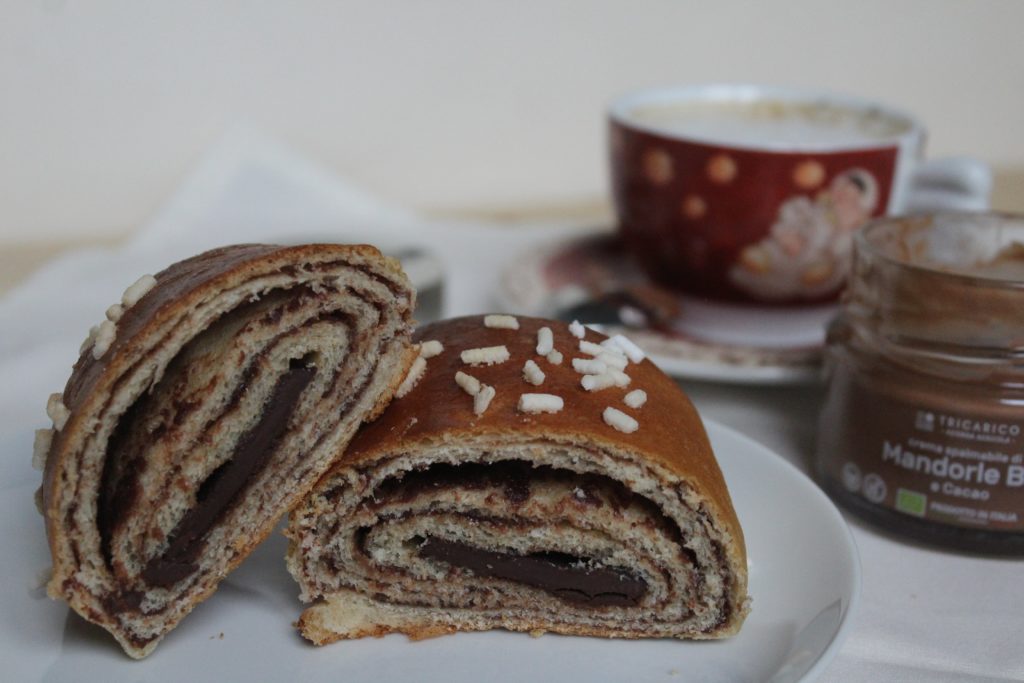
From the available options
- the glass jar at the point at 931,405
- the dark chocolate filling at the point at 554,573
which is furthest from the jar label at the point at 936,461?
the dark chocolate filling at the point at 554,573

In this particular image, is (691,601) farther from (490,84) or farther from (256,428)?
(490,84)

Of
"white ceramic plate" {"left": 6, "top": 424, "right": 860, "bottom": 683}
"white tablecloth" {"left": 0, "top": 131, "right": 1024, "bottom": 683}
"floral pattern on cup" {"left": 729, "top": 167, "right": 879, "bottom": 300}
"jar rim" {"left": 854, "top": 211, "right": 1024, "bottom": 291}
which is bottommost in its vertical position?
"white tablecloth" {"left": 0, "top": 131, "right": 1024, "bottom": 683}

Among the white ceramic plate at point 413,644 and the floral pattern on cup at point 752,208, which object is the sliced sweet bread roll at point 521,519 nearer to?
the white ceramic plate at point 413,644

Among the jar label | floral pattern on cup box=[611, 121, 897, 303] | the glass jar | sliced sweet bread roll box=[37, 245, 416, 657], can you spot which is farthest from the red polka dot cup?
sliced sweet bread roll box=[37, 245, 416, 657]

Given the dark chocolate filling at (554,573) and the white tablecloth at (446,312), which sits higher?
the dark chocolate filling at (554,573)

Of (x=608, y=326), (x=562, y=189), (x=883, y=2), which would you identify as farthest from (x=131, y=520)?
(x=883, y=2)

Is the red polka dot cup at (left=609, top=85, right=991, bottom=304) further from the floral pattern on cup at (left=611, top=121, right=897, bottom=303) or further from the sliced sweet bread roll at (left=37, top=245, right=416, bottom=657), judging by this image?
the sliced sweet bread roll at (left=37, top=245, right=416, bottom=657)

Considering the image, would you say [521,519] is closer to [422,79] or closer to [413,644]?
[413,644]
